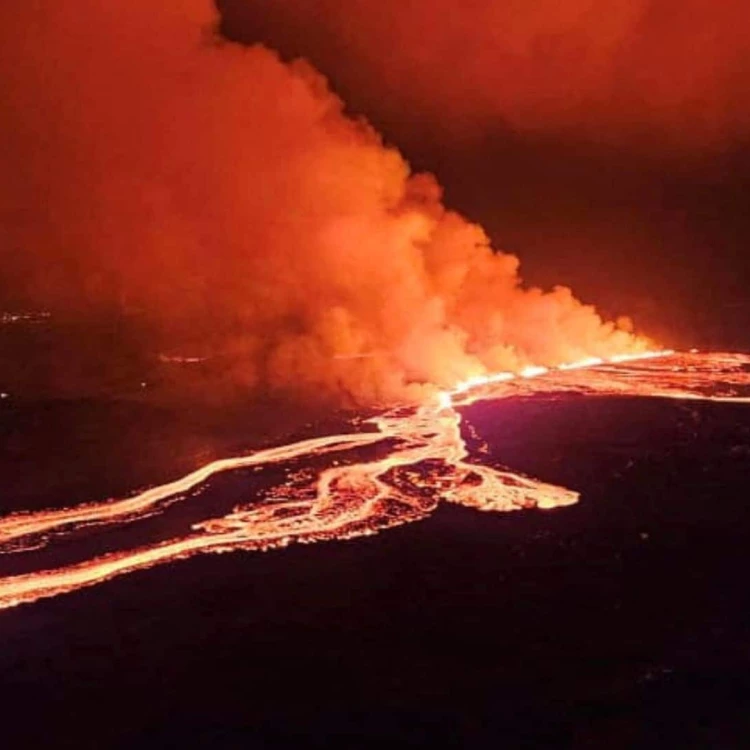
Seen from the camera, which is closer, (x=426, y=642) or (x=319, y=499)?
(x=426, y=642)

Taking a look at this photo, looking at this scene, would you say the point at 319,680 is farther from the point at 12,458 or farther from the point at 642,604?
the point at 12,458

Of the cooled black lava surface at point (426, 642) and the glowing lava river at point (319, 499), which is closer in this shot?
the cooled black lava surface at point (426, 642)

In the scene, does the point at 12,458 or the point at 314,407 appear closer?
the point at 12,458

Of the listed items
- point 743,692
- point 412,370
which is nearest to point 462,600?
point 743,692

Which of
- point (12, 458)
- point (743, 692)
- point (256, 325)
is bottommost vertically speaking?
point (743, 692)

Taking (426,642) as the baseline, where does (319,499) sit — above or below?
above
